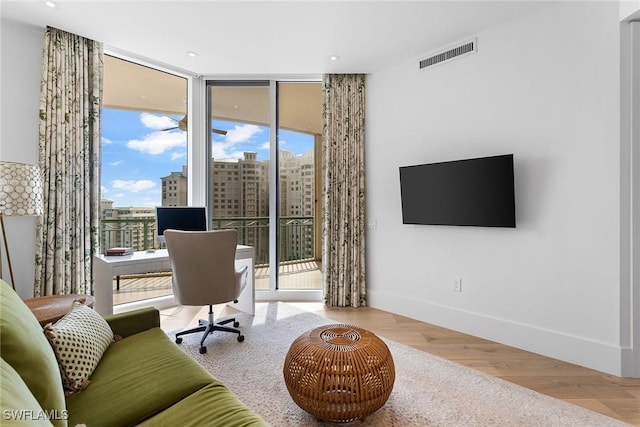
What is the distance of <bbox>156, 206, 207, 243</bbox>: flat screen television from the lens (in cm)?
338

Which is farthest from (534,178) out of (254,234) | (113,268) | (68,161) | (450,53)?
(68,161)

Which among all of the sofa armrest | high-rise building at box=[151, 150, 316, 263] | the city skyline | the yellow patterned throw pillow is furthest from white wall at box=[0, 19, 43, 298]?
the yellow patterned throw pillow

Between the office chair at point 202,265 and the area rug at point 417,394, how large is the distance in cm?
39

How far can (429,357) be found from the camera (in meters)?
2.50

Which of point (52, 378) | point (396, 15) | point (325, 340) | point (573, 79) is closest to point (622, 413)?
point (325, 340)

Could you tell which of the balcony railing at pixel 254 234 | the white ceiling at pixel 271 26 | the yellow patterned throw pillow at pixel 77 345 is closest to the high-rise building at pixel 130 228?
the balcony railing at pixel 254 234

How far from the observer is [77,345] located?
1349 millimetres

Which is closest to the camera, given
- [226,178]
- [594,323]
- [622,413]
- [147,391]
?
[147,391]

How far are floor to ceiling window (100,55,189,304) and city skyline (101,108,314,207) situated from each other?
1 cm

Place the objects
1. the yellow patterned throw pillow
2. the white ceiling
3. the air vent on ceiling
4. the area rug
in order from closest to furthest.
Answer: the yellow patterned throw pillow < the area rug < the white ceiling < the air vent on ceiling

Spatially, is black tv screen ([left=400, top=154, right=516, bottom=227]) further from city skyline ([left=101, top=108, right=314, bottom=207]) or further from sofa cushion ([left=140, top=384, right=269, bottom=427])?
sofa cushion ([left=140, top=384, right=269, bottom=427])

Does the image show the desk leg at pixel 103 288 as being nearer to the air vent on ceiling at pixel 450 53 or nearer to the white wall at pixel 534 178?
the white wall at pixel 534 178

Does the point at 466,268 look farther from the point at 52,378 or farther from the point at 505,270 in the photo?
the point at 52,378

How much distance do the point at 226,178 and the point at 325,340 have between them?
284 centimetres
